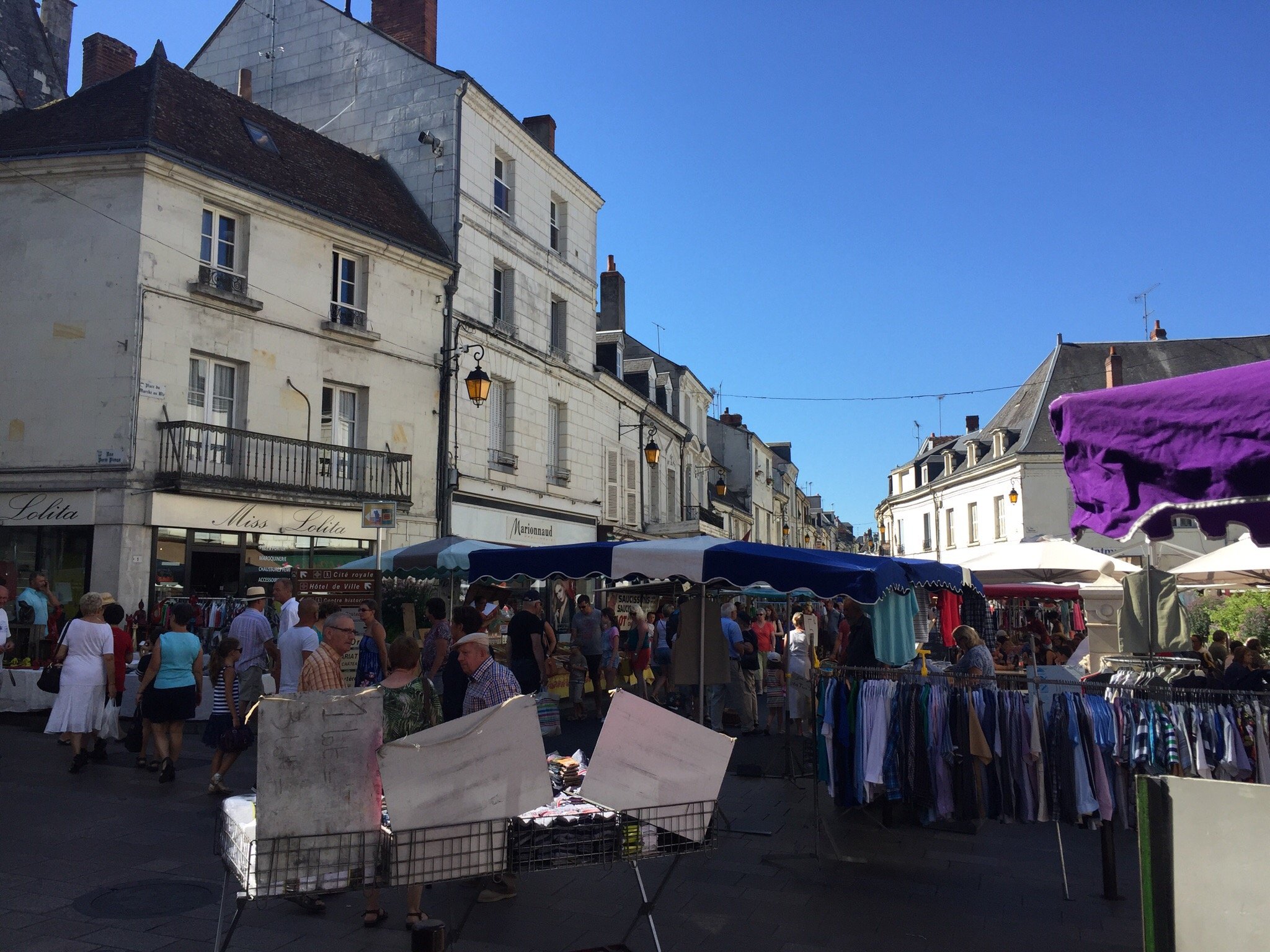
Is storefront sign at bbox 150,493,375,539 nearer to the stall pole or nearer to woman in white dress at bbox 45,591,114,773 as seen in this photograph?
woman in white dress at bbox 45,591,114,773

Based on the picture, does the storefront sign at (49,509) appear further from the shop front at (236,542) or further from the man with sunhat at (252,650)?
the man with sunhat at (252,650)

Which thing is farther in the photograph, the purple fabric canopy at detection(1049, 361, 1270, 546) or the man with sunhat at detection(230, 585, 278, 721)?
the man with sunhat at detection(230, 585, 278, 721)

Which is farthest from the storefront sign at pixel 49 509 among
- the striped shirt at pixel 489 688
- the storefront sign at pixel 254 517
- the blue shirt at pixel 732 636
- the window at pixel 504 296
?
the striped shirt at pixel 489 688

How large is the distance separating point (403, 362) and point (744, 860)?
15.5 meters

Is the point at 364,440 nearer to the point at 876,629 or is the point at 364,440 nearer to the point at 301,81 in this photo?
the point at 301,81

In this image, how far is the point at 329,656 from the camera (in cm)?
579

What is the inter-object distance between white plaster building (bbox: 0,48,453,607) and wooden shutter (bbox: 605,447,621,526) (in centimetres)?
866

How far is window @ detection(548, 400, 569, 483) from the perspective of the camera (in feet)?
82.4

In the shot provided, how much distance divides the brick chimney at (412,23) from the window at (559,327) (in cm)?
661

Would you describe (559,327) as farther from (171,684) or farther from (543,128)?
(171,684)

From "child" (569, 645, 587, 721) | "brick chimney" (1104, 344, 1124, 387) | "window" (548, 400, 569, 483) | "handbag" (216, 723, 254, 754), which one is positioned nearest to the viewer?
"handbag" (216, 723, 254, 754)

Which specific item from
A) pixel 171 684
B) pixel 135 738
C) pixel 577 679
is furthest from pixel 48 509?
pixel 577 679

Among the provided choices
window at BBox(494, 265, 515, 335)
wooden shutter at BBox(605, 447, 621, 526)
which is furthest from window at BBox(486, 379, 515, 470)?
wooden shutter at BBox(605, 447, 621, 526)

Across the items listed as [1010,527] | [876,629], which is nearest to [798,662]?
[876,629]
